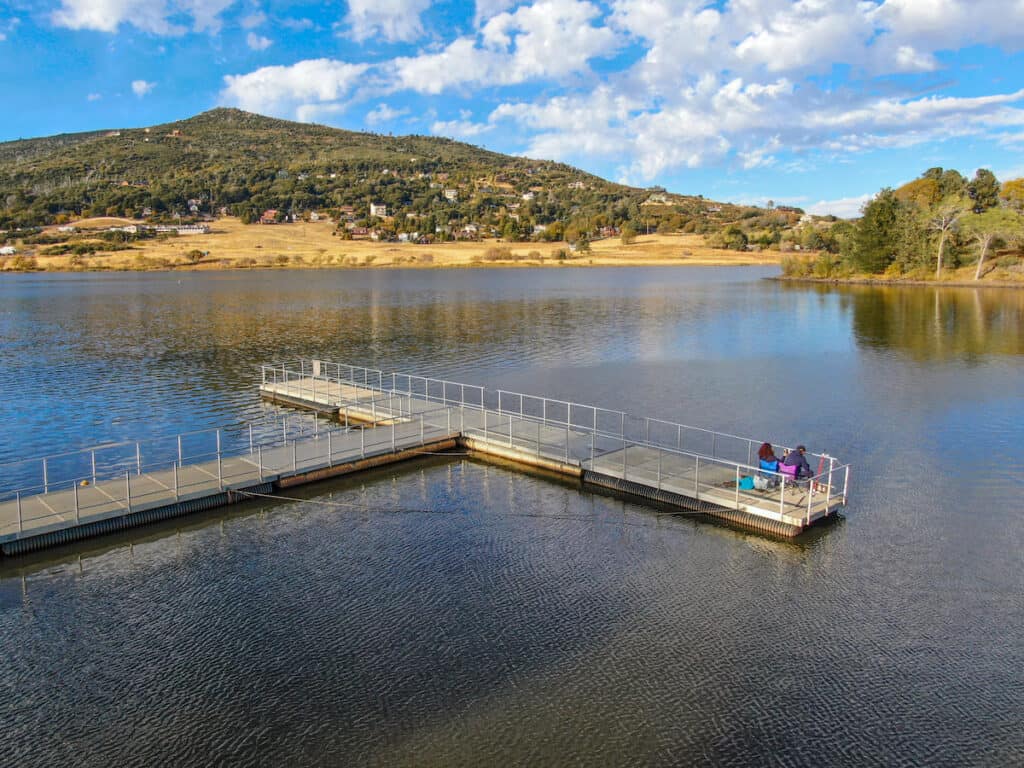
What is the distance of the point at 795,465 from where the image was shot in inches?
721

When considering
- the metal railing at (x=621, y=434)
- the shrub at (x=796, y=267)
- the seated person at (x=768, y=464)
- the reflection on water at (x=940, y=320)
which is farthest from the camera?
the shrub at (x=796, y=267)

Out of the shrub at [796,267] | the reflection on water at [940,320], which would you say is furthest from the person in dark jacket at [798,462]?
the shrub at [796,267]

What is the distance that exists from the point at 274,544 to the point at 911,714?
41.1ft

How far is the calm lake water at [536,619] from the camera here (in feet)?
34.5

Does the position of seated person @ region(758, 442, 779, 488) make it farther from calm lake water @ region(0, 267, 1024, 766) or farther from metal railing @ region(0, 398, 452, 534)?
metal railing @ region(0, 398, 452, 534)

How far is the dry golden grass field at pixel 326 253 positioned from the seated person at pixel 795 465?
124673mm

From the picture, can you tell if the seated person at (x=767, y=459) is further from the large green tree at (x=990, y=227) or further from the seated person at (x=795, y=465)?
the large green tree at (x=990, y=227)

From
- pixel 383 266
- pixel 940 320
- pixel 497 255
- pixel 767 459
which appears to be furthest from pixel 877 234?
pixel 767 459

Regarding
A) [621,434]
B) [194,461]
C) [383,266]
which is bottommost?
[194,461]

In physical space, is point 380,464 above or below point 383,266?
below

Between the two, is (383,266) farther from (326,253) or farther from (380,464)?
(380,464)

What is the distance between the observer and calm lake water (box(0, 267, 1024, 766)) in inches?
414

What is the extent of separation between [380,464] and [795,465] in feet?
37.4

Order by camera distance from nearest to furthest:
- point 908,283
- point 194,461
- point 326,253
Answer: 1. point 194,461
2. point 908,283
3. point 326,253
